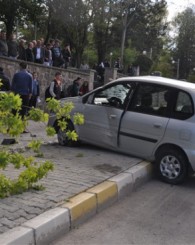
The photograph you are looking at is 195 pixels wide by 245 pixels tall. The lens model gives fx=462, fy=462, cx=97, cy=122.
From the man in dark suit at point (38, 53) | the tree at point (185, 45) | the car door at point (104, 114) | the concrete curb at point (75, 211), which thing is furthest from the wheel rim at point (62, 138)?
the tree at point (185, 45)

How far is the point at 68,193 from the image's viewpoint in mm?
5984

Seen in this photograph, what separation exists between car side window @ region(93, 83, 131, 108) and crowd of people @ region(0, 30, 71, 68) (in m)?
7.61

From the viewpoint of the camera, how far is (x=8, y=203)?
5375mm

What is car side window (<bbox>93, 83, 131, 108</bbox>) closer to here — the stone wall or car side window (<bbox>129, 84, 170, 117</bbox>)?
car side window (<bbox>129, 84, 170, 117</bbox>)

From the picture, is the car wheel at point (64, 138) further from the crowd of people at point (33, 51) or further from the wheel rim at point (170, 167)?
the crowd of people at point (33, 51)

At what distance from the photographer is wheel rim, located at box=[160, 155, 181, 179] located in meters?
7.84

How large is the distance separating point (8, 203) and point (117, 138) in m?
3.69

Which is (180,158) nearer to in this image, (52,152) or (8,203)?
(52,152)

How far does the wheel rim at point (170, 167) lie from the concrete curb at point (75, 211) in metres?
0.39

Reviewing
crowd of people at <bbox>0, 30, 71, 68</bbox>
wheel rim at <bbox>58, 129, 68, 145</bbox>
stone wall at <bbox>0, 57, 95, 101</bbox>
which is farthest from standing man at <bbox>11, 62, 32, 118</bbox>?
crowd of people at <bbox>0, 30, 71, 68</bbox>

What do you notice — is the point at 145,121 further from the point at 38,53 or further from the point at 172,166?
the point at 38,53

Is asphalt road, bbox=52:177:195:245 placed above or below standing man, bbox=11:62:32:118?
below

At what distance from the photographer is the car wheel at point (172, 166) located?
25.5 ft

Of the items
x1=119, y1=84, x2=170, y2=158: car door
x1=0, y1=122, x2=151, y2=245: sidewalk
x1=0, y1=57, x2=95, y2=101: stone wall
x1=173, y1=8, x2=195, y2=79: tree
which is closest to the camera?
x1=0, y1=122, x2=151, y2=245: sidewalk
